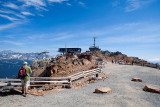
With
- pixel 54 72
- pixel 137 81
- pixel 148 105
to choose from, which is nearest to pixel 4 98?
pixel 148 105

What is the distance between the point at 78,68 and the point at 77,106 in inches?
655

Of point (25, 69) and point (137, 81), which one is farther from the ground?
point (25, 69)

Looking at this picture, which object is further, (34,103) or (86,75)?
(86,75)

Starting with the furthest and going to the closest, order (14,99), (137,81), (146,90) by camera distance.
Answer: (137,81)
(146,90)
(14,99)

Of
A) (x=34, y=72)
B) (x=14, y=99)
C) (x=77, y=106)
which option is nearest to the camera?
(x=77, y=106)

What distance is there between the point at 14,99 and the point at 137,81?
1458 cm

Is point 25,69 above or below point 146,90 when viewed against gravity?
above

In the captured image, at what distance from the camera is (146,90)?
1082cm

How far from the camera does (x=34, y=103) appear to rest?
7590mm

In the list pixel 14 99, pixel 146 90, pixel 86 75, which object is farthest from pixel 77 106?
pixel 86 75

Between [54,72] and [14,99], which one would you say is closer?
[14,99]

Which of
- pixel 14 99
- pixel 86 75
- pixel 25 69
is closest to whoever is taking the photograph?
pixel 14 99

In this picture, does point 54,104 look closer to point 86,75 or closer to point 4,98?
point 4,98

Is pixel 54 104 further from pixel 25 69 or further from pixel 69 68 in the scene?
pixel 69 68
